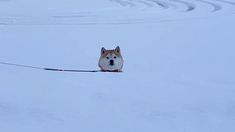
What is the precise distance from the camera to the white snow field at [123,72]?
4.31 meters

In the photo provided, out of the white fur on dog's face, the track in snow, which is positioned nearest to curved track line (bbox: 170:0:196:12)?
the track in snow

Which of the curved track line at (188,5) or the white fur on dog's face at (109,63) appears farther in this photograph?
the curved track line at (188,5)

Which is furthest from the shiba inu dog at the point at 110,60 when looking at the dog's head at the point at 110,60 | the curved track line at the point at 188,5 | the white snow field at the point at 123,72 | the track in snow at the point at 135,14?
the curved track line at the point at 188,5

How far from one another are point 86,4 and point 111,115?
44.1 feet

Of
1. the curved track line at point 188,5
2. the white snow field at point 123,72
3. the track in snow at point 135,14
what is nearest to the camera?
the white snow field at point 123,72

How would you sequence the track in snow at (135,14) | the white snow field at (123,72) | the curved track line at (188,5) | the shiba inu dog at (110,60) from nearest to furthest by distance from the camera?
the white snow field at (123,72) → the shiba inu dog at (110,60) → the track in snow at (135,14) → the curved track line at (188,5)

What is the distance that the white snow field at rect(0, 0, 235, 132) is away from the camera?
431cm

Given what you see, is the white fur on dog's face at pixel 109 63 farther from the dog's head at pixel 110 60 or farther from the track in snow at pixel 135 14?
the track in snow at pixel 135 14

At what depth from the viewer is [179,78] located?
621 cm

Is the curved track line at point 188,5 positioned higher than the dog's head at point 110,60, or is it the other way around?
the curved track line at point 188,5

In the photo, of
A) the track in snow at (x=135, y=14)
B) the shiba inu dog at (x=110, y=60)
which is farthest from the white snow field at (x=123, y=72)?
the shiba inu dog at (x=110, y=60)

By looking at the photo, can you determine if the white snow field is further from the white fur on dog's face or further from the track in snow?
the white fur on dog's face

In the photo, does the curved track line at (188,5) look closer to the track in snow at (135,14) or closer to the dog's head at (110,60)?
the track in snow at (135,14)

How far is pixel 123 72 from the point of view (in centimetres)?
620
